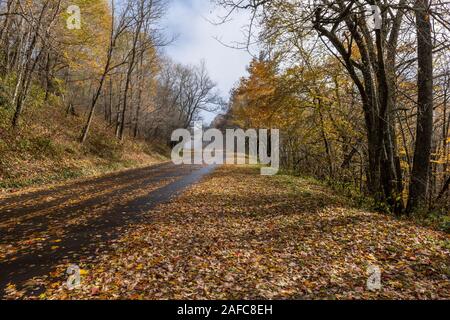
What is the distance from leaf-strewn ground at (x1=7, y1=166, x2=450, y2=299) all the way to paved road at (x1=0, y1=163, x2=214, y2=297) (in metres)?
0.47

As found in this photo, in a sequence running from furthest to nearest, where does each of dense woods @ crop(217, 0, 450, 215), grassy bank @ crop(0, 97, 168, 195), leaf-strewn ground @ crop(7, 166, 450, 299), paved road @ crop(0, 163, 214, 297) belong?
grassy bank @ crop(0, 97, 168, 195)
dense woods @ crop(217, 0, 450, 215)
paved road @ crop(0, 163, 214, 297)
leaf-strewn ground @ crop(7, 166, 450, 299)

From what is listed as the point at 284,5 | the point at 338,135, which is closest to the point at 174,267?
the point at 284,5

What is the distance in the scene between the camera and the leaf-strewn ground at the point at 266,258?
13.8 ft

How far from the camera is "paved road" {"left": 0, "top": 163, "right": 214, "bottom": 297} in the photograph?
505 centimetres

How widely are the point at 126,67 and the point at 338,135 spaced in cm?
2183

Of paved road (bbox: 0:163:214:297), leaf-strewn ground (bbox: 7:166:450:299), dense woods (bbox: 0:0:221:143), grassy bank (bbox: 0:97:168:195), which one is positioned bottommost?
leaf-strewn ground (bbox: 7:166:450:299)

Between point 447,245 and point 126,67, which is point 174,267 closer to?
point 447,245

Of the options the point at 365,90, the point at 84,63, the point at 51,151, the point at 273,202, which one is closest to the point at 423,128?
the point at 365,90

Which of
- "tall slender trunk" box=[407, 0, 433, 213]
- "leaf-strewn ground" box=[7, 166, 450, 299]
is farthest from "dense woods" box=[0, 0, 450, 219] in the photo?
"leaf-strewn ground" box=[7, 166, 450, 299]

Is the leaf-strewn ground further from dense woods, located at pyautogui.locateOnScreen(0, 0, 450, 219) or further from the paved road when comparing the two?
dense woods, located at pyautogui.locateOnScreen(0, 0, 450, 219)

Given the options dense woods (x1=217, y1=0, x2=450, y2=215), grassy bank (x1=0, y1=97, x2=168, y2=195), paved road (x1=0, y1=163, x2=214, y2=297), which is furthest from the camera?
grassy bank (x1=0, y1=97, x2=168, y2=195)

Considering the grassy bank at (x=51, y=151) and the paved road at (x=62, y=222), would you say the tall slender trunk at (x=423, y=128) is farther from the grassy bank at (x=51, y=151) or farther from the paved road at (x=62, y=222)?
the grassy bank at (x=51, y=151)

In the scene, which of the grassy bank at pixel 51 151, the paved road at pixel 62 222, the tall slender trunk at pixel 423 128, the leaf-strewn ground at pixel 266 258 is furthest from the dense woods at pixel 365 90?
the grassy bank at pixel 51 151

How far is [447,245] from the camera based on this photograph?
604 cm
